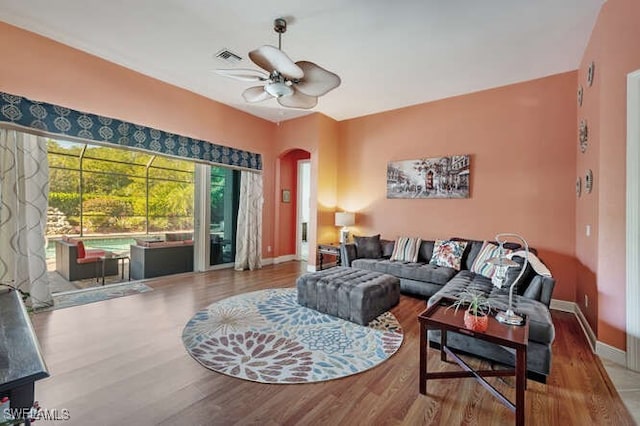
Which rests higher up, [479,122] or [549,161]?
[479,122]

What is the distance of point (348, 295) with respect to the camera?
324cm

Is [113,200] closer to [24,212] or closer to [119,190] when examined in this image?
[119,190]

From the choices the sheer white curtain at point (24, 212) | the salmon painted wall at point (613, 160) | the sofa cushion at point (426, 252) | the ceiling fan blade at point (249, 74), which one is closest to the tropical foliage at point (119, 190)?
the sheer white curtain at point (24, 212)

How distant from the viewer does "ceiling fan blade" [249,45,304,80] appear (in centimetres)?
239

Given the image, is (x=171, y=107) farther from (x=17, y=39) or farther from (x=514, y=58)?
(x=514, y=58)

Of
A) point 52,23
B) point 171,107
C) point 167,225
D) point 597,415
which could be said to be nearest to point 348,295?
point 597,415

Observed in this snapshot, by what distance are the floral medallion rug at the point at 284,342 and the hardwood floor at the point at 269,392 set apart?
10 centimetres

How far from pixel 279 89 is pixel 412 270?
10.2 ft

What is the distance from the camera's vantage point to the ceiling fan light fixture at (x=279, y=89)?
2838 millimetres

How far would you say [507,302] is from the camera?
2.63m

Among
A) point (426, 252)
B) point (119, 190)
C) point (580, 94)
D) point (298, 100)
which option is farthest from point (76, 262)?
point (580, 94)

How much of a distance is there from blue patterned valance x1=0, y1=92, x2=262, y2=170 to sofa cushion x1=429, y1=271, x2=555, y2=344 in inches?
171

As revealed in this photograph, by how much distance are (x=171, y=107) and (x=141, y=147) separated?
2.89ft

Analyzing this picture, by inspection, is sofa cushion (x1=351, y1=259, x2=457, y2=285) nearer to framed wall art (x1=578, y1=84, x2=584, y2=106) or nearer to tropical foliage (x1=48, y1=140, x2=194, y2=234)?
framed wall art (x1=578, y1=84, x2=584, y2=106)
